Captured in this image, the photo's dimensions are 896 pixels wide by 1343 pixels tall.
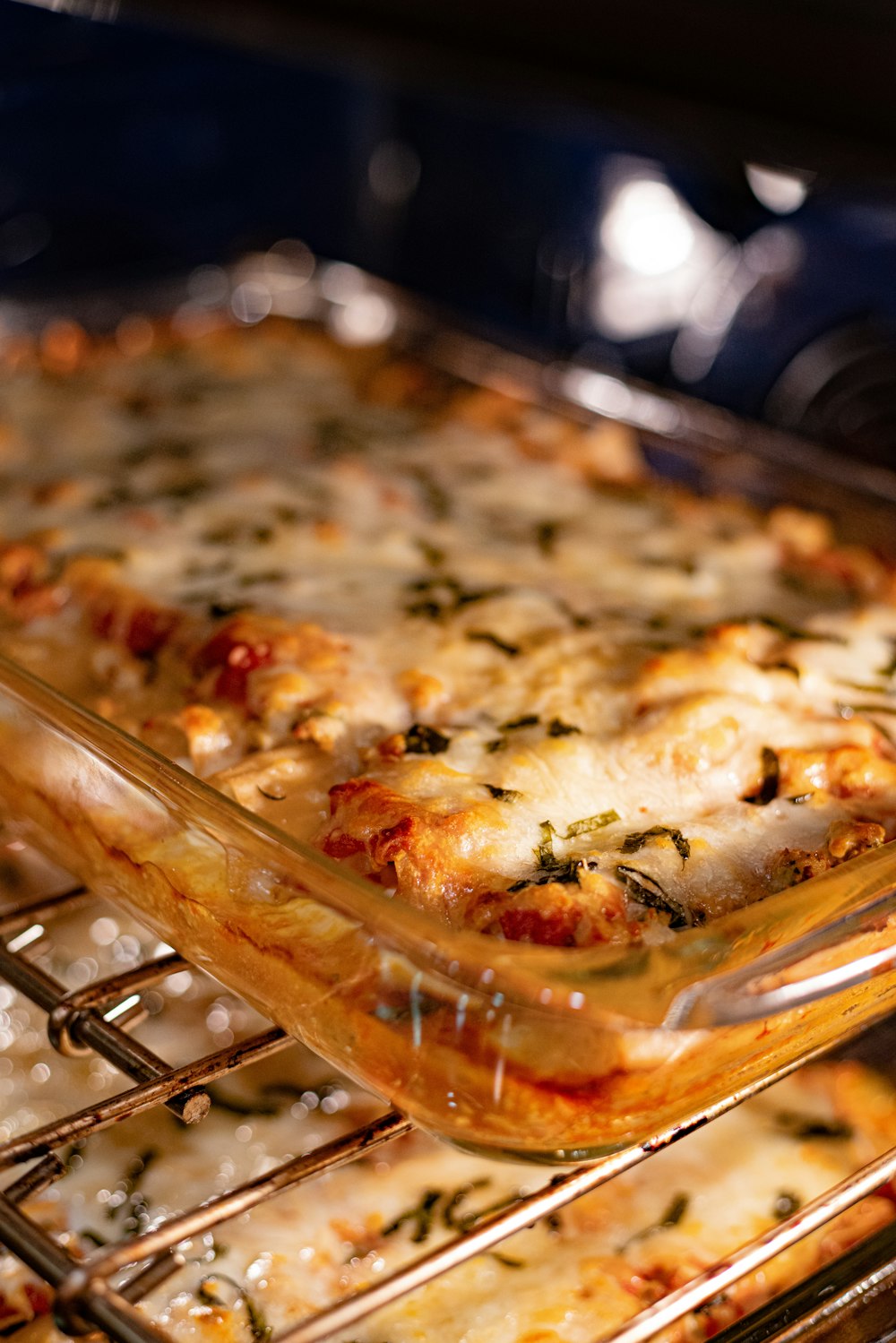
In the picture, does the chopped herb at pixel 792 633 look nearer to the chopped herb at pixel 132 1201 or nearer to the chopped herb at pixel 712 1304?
the chopped herb at pixel 712 1304

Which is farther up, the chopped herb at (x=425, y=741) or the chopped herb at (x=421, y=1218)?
the chopped herb at (x=425, y=741)

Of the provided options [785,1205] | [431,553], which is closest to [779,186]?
[431,553]

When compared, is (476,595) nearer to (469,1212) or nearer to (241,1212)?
(469,1212)

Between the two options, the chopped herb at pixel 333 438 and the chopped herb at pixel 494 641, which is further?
the chopped herb at pixel 333 438

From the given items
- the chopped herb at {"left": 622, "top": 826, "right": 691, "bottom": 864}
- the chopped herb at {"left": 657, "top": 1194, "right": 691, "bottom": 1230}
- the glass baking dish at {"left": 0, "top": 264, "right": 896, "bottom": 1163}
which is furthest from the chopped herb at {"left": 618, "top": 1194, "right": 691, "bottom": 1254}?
the chopped herb at {"left": 622, "top": 826, "right": 691, "bottom": 864}

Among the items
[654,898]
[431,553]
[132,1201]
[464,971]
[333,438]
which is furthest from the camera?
[333,438]

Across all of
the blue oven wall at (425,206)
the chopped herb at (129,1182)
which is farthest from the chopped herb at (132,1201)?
the blue oven wall at (425,206)

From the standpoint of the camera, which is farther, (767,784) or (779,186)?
(779,186)
